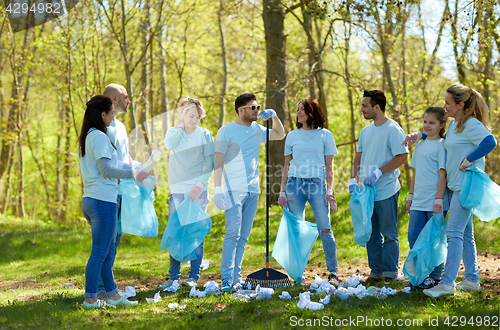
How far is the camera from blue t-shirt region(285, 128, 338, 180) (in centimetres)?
453

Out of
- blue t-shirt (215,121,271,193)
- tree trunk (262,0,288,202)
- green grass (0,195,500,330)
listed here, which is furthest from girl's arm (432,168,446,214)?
tree trunk (262,0,288,202)

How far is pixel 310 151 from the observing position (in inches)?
179

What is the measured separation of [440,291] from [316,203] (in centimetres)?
140

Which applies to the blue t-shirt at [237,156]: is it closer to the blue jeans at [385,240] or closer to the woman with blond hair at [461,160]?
the blue jeans at [385,240]

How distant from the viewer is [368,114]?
4523mm

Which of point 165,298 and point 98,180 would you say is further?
point 165,298

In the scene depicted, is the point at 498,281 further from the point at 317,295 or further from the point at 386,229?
the point at 317,295

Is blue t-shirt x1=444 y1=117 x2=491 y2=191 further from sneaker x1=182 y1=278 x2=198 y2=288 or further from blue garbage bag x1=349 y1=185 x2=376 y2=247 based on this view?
sneaker x1=182 y1=278 x2=198 y2=288

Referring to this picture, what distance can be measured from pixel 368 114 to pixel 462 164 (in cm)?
110

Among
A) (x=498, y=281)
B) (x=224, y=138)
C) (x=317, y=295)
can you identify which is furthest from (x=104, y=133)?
(x=498, y=281)

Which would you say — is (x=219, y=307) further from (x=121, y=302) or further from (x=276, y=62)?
(x=276, y=62)

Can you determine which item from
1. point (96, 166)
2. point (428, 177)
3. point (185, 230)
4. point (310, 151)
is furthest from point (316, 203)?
point (96, 166)

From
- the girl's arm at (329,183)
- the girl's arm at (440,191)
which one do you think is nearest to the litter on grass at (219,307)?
the girl's arm at (329,183)

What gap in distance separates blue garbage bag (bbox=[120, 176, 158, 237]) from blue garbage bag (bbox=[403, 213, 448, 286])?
2372 millimetres
